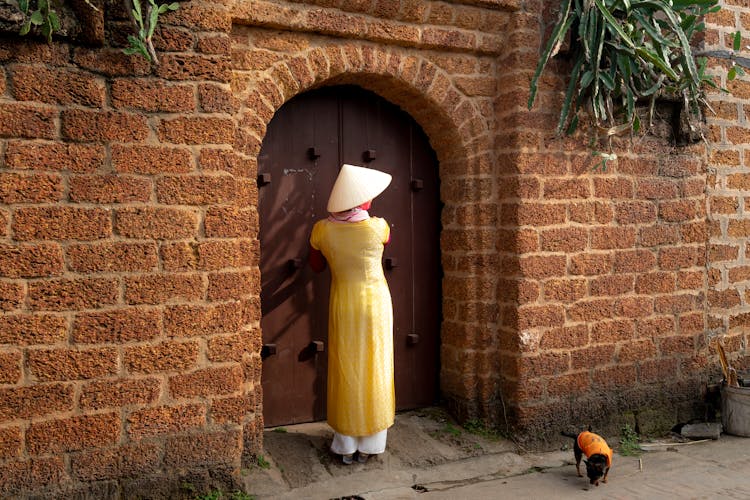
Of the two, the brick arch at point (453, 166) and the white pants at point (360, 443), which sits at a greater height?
the brick arch at point (453, 166)

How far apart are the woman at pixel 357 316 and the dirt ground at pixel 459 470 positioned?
0.22 meters

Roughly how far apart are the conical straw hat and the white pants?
1.33m

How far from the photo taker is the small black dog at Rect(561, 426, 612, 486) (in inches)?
148

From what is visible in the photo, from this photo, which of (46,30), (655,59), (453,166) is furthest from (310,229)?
(655,59)

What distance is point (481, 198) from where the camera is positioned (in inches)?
175

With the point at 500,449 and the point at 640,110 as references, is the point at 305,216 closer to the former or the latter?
the point at 500,449

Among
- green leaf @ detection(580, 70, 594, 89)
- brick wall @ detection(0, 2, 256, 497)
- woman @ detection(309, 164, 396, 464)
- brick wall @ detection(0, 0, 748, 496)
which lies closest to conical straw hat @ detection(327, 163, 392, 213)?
woman @ detection(309, 164, 396, 464)

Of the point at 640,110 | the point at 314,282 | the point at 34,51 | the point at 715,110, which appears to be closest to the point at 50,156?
the point at 34,51

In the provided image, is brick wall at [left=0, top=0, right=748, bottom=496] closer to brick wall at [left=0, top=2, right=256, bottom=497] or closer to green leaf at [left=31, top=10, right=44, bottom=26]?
brick wall at [left=0, top=2, right=256, bottom=497]

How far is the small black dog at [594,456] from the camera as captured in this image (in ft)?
12.4

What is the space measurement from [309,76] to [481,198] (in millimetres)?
1391

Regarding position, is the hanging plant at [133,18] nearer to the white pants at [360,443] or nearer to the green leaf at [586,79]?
the white pants at [360,443]

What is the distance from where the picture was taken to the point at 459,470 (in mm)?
4047

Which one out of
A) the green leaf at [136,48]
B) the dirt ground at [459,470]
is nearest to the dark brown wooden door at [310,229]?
the dirt ground at [459,470]
